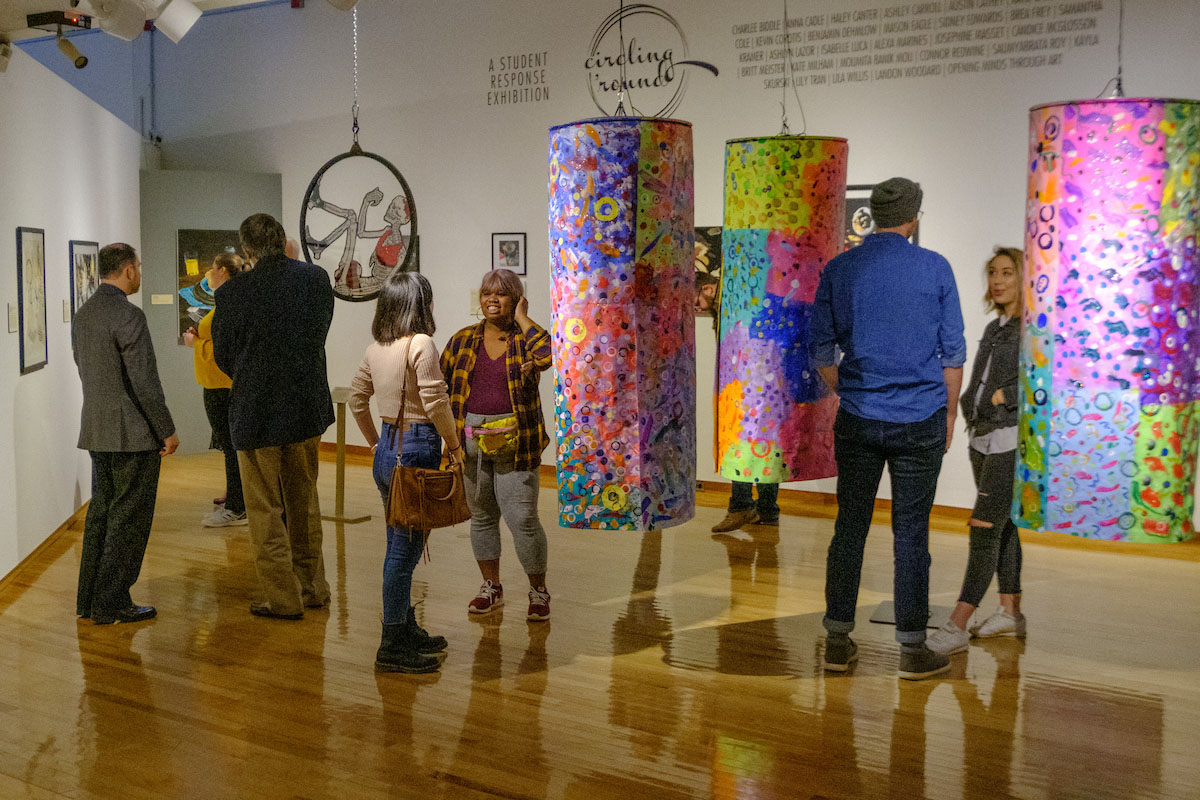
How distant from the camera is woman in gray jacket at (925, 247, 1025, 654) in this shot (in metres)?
4.11

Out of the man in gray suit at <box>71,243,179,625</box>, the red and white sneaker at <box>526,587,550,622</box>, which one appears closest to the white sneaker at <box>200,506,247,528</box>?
the man in gray suit at <box>71,243,179,625</box>

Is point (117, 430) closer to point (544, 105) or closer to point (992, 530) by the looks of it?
point (992, 530)

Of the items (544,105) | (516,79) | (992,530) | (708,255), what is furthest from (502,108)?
(992,530)

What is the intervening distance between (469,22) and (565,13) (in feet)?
2.89

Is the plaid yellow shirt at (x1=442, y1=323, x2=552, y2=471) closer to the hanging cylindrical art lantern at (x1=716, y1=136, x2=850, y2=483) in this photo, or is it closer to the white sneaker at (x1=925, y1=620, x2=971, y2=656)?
the hanging cylindrical art lantern at (x1=716, y1=136, x2=850, y2=483)

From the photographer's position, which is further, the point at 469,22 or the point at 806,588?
the point at 469,22

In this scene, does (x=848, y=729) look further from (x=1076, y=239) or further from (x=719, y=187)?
(x=719, y=187)

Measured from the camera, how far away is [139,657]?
165 inches

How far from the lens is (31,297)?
228 inches

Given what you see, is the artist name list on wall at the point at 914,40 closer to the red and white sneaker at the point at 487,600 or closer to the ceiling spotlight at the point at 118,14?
the ceiling spotlight at the point at 118,14

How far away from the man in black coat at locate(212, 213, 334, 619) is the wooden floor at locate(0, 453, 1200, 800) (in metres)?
0.34

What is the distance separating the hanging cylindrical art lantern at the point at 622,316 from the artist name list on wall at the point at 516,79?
15.9 ft

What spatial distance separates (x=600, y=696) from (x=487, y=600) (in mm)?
1089

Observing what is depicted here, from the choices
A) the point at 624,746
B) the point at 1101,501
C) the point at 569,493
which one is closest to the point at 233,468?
the point at 569,493
